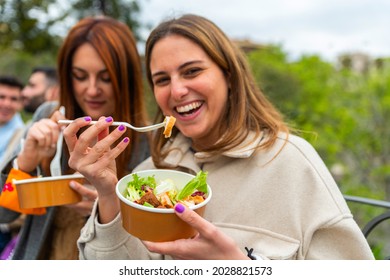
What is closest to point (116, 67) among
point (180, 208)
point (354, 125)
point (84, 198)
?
point (84, 198)

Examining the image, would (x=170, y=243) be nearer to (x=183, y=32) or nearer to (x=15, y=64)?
(x=183, y=32)

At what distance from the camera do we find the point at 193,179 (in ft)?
4.08

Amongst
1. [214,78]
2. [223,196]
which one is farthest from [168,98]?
[223,196]

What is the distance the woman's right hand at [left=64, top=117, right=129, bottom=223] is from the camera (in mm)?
1183

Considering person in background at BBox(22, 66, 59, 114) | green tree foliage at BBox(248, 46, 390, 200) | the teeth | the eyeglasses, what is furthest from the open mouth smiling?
the eyeglasses

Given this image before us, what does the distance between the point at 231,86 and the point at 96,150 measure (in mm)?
671

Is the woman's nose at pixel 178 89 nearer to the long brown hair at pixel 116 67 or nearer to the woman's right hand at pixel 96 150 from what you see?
the woman's right hand at pixel 96 150

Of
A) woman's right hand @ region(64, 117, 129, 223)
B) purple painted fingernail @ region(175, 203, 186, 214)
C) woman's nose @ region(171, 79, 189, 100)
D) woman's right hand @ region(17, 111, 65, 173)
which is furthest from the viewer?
woman's right hand @ region(17, 111, 65, 173)

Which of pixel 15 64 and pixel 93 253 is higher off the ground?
pixel 93 253

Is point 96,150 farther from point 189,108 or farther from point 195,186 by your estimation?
point 189,108

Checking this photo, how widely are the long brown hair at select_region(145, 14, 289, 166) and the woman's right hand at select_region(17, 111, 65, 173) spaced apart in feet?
1.46

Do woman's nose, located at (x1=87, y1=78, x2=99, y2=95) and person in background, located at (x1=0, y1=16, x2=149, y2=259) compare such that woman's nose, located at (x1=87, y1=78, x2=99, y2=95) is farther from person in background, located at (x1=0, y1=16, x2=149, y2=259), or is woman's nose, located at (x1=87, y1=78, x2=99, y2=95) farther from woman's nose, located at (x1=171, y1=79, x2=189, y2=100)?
woman's nose, located at (x1=171, y1=79, x2=189, y2=100)

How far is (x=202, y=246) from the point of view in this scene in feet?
3.82

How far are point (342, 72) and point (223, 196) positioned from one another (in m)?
4.10
